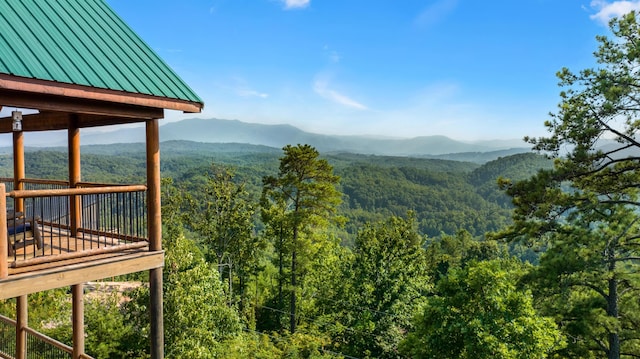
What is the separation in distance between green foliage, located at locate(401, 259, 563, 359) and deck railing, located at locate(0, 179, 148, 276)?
9732mm

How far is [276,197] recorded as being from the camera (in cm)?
2562

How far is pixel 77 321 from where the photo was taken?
7121 mm

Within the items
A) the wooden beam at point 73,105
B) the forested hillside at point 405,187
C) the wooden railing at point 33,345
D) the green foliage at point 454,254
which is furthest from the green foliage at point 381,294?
the forested hillside at point 405,187

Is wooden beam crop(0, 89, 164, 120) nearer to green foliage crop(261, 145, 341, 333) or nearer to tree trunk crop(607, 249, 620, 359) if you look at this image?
tree trunk crop(607, 249, 620, 359)

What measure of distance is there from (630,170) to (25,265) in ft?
54.7

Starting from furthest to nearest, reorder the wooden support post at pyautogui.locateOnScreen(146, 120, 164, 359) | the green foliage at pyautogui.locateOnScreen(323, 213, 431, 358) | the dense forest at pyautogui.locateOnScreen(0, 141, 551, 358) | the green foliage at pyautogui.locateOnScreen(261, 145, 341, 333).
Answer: the green foliage at pyautogui.locateOnScreen(261, 145, 341, 333)
the green foliage at pyautogui.locateOnScreen(323, 213, 431, 358)
the dense forest at pyautogui.locateOnScreen(0, 141, 551, 358)
the wooden support post at pyautogui.locateOnScreen(146, 120, 164, 359)

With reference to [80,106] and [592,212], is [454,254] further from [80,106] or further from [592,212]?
[80,106]

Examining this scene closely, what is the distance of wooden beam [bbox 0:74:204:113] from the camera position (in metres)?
4.21

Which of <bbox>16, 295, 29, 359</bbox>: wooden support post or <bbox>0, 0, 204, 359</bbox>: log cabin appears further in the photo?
<bbox>16, 295, 29, 359</bbox>: wooden support post

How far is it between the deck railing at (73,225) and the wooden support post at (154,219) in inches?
5.7

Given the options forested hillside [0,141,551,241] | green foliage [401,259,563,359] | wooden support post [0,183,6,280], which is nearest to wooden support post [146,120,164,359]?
wooden support post [0,183,6,280]

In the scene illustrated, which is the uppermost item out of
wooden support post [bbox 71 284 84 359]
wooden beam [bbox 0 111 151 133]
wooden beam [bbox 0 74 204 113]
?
wooden beam [bbox 0 74 204 113]

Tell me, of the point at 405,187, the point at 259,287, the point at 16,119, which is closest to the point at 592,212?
the point at 16,119

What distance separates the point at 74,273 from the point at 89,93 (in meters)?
2.14
